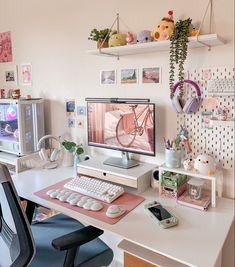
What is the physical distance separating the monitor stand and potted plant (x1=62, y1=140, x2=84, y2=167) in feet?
0.85

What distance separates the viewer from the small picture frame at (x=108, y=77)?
186 cm

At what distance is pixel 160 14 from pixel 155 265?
1384 millimetres

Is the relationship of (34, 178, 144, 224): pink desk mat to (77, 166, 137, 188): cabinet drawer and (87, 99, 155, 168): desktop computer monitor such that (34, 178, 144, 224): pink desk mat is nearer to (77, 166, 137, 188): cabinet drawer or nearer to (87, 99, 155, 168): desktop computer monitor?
(77, 166, 137, 188): cabinet drawer

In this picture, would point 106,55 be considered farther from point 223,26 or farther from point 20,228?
point 20,228

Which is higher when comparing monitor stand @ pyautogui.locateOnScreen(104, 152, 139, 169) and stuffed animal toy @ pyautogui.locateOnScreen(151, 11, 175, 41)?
stuffed animal toy @ pyautogui.locateOnScreen(151, 11, 175, 41)

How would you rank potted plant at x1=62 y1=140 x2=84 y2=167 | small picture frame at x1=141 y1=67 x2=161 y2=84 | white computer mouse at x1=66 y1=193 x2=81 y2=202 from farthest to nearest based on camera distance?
1. potted plant at x1=62 y1=140 x2=84 y2=167
2. small picture frame at x1=141 y1=67 x2=161 y2=84
3. white computer mouse at x1=66 y1=193 x2=81 y2=202

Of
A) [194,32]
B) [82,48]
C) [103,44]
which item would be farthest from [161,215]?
[82,48]

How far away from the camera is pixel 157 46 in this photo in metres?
1.49

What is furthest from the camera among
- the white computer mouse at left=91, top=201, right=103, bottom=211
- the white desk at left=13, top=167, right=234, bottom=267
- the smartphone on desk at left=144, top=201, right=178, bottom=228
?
the white computer mouse at left=91, top=201, right=103, bottom=211

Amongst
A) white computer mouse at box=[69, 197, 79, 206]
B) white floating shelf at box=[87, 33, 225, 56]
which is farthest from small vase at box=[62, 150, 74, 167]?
white floating shelf at box=[87, 33, 225, 56]

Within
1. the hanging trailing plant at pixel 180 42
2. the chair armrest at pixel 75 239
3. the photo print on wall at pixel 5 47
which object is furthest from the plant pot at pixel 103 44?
the photo print on wall at pixel 5 47

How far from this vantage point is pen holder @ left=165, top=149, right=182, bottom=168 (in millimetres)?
1498

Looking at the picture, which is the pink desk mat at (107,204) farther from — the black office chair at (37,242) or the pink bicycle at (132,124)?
the pink bicycle at (132,124)

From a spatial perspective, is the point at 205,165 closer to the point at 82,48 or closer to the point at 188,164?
the point at 188,164
